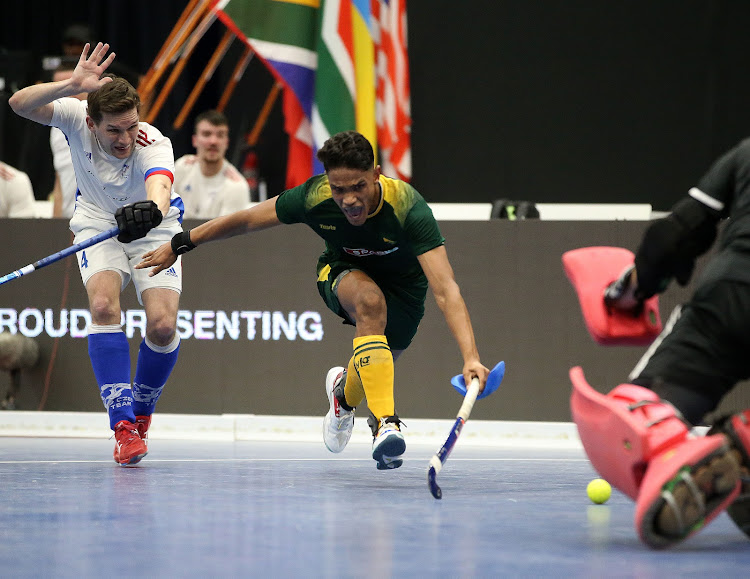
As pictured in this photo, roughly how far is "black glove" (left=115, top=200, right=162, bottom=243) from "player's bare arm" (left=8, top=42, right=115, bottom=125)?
0.56m

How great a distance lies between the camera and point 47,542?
9.81ft

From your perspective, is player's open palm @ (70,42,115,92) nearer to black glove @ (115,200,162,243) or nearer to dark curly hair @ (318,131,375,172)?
black glove @ (115,200,162,243)

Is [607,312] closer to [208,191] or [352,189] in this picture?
[352,189]

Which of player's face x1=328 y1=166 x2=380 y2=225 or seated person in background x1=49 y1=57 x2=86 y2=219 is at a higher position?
player's face x1=328 y1=166 x2=380 y2=225

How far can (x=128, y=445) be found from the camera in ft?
15.9

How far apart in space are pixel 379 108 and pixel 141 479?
492cm

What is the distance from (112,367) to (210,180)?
236cm

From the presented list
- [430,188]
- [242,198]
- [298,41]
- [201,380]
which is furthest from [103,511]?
[430,188]

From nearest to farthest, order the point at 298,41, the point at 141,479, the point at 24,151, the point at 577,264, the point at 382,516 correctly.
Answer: the point at 577,264 → the point at 382,516 → the point at 141,479 → the point at 298,41 → the point at 24,151

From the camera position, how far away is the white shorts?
5.11 metres

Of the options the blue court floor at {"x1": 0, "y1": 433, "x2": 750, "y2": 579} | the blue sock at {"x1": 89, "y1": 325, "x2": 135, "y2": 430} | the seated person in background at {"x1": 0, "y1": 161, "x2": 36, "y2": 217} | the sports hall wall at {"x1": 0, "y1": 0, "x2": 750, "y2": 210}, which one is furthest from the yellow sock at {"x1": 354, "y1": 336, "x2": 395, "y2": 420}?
the sports hall wall at {"x1": 0, "y1": 0, "x2": 750, "y2": 210}

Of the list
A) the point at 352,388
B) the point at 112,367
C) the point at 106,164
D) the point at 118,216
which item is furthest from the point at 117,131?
the point at 352,388

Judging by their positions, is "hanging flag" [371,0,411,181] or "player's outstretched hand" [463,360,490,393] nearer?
"player's outstretched hand" [463,360,490,393]

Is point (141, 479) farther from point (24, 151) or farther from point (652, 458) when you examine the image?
point (24, 151)
